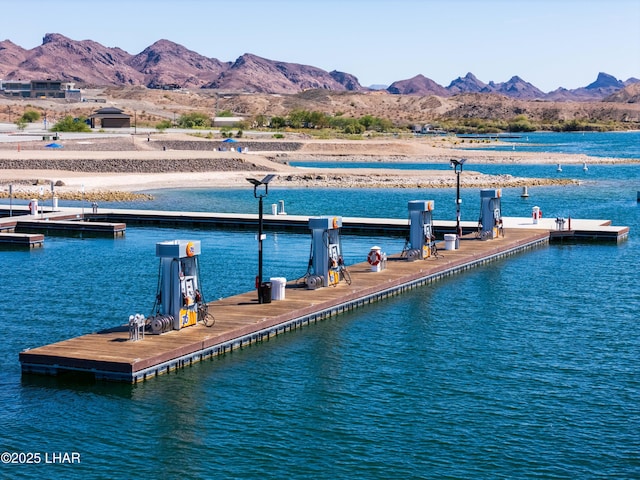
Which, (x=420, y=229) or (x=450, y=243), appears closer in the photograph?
(x=420, y=229)

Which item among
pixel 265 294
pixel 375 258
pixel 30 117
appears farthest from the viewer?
pixel 30 117

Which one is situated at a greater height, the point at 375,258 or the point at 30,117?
the point at 30,117

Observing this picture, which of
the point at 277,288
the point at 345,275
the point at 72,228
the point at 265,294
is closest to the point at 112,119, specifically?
the point at 72,228

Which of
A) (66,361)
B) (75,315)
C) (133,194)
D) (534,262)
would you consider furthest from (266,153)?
(66,361)

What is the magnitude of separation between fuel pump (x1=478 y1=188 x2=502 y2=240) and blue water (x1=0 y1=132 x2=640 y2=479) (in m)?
6.77

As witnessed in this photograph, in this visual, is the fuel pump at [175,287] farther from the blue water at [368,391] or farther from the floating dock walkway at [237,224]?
the floating dock walkway at [237,224]

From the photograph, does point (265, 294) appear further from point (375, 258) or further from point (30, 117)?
point (30, 117)

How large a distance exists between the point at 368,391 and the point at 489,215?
28457 mm

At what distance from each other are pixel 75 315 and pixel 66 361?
925cm

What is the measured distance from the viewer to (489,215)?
54.9 metres

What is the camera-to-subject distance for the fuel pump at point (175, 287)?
30734 mm

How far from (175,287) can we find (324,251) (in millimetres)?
9054

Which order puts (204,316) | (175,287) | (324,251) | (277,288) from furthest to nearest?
(324,251) → (277,288) → (204,316) → (175,287)

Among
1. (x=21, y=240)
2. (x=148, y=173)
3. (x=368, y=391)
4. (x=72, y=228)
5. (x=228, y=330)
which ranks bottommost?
(x=368, y=391)
